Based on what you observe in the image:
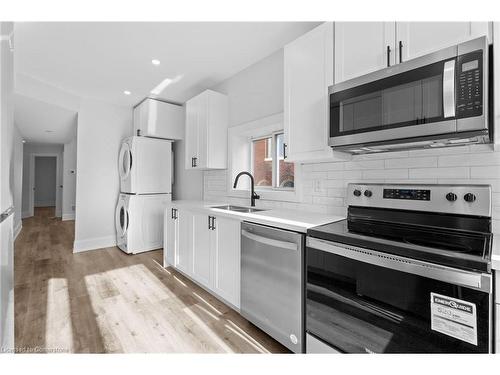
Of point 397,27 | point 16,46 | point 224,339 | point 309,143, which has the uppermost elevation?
point 16,46

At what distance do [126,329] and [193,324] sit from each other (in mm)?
512

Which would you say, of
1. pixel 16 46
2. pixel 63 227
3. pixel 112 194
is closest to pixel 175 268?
pixel 112 194

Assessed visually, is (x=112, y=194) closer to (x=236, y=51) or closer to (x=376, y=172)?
(x=236, y=51)

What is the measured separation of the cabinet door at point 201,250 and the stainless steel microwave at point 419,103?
1454 millimetres

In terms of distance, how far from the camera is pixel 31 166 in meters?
7.76

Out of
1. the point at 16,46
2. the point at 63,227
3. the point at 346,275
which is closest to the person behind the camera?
the point at 346,275

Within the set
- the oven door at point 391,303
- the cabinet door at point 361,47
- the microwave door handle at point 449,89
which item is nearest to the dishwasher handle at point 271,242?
the oven door at point 391,303

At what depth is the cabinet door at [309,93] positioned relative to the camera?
1.68 m

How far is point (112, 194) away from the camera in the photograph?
4234mm

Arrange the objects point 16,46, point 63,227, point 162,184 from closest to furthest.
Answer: point 16,46 < point 162,184 < point 63,227

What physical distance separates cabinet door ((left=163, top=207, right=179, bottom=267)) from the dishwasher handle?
1338 mm

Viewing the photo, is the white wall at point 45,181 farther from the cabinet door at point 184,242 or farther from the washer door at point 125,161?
the cabinet door at point 184,242

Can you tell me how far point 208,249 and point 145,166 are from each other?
2.24m
